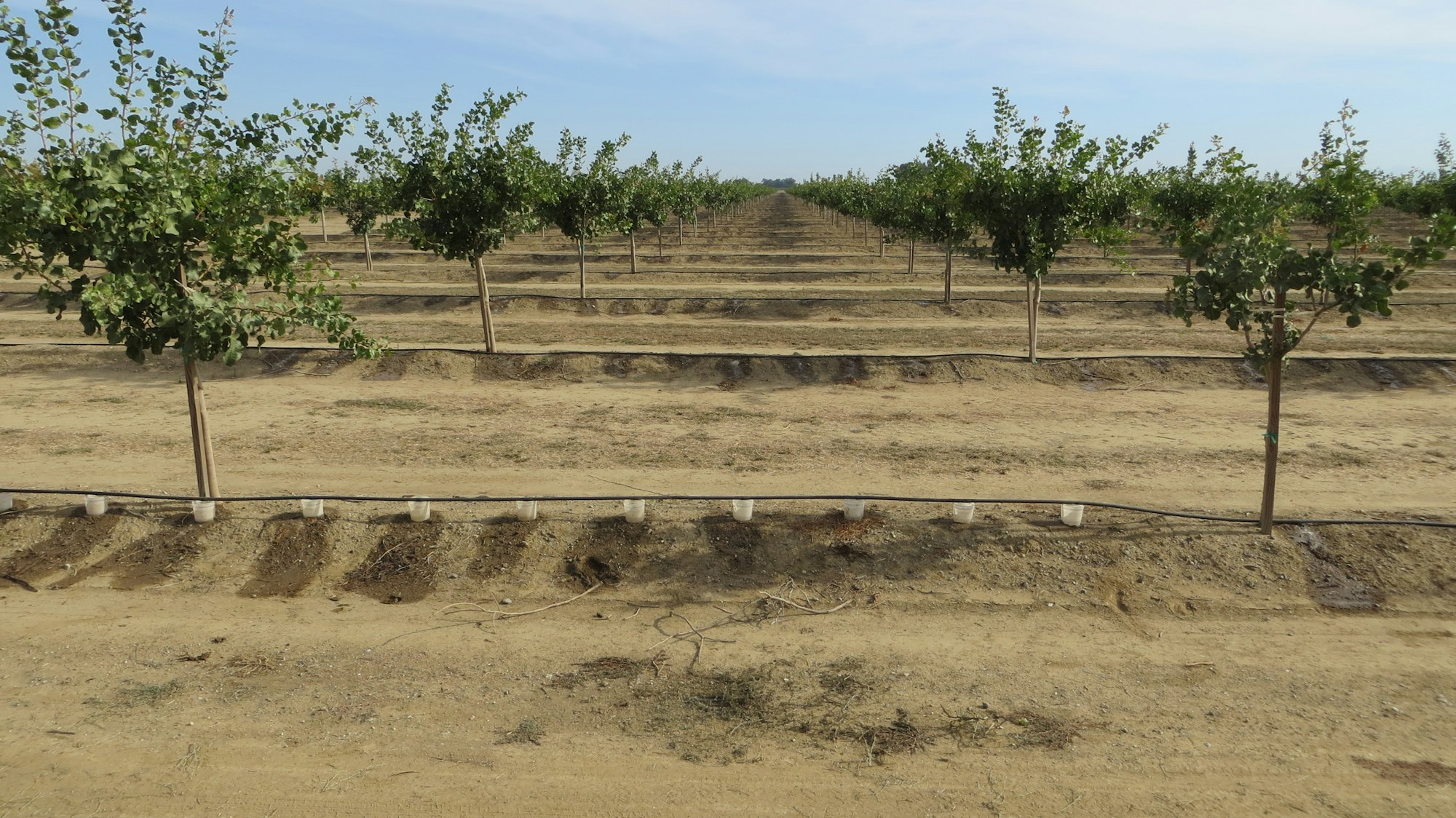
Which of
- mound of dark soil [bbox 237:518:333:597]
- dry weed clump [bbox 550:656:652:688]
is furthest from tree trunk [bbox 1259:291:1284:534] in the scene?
mound of dark soil [bbox 237:518:333:597]

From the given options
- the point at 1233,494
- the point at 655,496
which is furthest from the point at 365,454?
the point at 1233,494

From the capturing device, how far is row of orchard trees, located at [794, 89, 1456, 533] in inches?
320

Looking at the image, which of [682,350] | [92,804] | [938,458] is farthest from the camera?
[682,350]

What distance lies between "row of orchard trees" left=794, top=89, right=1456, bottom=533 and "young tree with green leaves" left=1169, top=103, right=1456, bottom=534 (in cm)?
1

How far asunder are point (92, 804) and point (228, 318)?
4.43m

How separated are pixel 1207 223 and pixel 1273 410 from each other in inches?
478

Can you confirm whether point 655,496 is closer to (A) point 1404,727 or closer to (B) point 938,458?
(B) point 938,458

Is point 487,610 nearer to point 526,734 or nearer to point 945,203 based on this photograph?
point 526,734

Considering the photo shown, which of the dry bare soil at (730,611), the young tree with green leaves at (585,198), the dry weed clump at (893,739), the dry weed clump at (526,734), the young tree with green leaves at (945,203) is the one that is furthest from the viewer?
the young tree with green leaves at (585,198)

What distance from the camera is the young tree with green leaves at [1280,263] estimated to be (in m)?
8.00

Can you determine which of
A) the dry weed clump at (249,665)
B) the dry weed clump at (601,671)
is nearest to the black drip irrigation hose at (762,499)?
the dry weed clump at (601,671)

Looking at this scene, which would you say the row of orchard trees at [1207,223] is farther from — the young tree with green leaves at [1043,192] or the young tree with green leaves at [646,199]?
the young tree with green leaves at [646,199]

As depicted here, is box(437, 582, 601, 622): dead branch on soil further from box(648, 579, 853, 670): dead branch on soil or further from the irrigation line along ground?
the irrigation line along ground

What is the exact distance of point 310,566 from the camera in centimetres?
912
